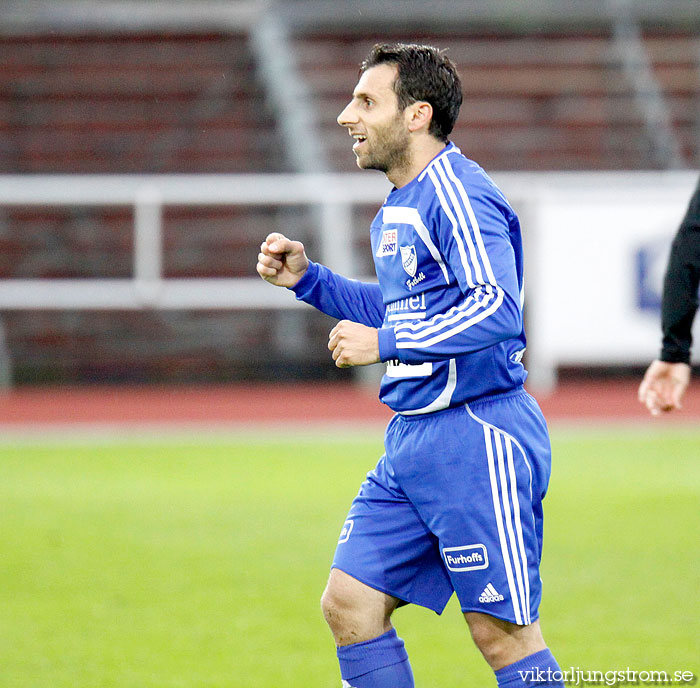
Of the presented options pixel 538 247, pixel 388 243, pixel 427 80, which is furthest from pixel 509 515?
pixel 538 247

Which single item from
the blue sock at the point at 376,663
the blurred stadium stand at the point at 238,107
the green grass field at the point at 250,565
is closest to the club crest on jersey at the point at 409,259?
the blue sock at the point at 376,663

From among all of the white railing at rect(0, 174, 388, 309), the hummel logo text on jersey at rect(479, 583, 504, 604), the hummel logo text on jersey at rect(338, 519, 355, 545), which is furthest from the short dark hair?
the white railing at rect(0, 174, 388, 309)

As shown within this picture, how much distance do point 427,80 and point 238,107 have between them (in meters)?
12.9

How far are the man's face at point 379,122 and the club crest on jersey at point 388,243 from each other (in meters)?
0.18

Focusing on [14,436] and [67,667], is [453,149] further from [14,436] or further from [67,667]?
[14,436]

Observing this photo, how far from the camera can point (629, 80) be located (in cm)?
1564

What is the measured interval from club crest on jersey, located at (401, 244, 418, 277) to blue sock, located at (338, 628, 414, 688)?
92 cm

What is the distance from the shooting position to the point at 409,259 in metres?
2.96

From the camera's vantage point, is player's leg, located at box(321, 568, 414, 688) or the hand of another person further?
the hand of another person

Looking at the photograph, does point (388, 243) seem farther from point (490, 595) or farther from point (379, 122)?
point (490, 595)

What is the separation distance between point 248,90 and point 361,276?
4.15 meters

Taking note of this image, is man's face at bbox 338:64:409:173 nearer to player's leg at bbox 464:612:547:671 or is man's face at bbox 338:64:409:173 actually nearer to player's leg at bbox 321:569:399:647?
player's leg at bbox 321:569:399:647

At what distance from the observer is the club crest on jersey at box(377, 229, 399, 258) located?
299 cm

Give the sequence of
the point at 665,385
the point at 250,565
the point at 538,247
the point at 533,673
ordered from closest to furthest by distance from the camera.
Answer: the point at 533,673, the point at 665,385, the point at 250,565, the point at 538,247
